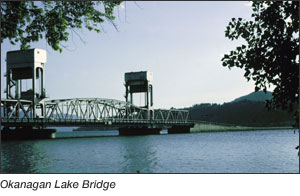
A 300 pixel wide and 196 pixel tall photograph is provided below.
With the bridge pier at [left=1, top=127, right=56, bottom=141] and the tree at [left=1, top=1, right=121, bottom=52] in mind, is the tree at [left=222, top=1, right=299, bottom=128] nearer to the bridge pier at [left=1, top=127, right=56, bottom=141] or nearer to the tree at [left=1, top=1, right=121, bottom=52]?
the tree at [left=1, top=1, right=121, bottom=52]

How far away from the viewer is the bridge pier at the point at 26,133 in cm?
8097

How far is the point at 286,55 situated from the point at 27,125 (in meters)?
80.2

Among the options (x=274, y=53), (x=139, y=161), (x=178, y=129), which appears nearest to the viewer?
(x=274, y=53)

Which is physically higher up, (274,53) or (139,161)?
(274,53)

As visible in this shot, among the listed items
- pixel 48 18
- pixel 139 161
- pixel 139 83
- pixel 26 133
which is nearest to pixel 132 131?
pixel 139 83

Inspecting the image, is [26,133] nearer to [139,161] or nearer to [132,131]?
[132,131]

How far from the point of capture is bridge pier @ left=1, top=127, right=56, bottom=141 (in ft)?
266

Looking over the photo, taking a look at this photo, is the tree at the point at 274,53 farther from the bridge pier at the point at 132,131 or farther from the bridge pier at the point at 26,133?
the bridge pier at the point at 132,131

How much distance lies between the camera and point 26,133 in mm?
83000

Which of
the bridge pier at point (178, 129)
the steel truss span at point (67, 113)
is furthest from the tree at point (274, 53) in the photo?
the bridge pier at point (178, 129)
